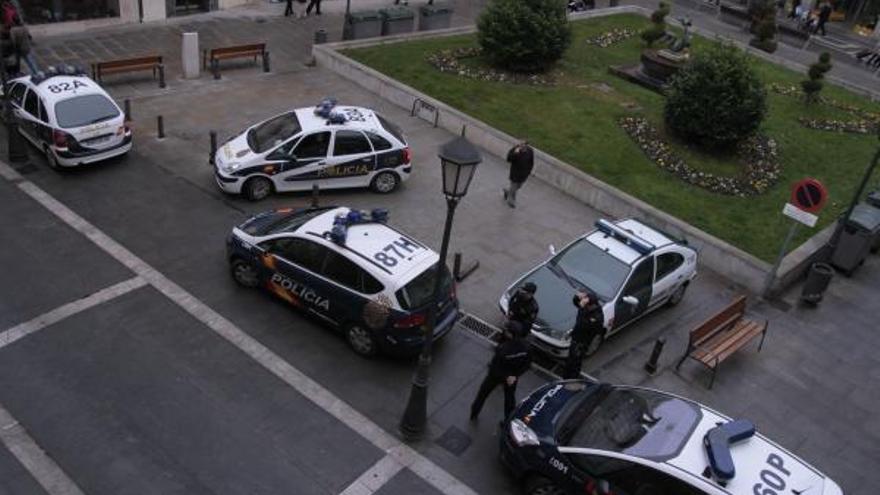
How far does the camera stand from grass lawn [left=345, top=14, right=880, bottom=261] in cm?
1686

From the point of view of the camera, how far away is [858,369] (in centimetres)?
1319

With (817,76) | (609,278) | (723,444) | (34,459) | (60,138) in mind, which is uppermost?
(817,76)

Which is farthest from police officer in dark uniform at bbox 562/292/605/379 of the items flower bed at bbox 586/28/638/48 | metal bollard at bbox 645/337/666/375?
flower bed at bbox 586/28/638/48

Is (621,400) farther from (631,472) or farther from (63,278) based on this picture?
(63,278)

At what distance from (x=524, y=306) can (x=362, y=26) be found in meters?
15.6

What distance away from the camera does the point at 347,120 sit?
51.2ft

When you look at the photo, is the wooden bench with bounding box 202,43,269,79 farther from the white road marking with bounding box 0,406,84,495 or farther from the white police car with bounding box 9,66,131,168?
the white road marking with bounding box 0,406,84,495

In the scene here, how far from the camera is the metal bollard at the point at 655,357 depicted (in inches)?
464

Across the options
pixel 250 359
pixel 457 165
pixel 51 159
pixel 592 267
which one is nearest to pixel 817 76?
pixel 592 267

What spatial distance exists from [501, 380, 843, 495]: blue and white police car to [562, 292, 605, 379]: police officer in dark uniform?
1286mm

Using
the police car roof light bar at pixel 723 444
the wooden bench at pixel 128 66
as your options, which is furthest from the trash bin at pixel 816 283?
the wooden bench at pixel 128 66

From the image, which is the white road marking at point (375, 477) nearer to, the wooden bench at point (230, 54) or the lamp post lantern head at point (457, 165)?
the lamp post lantern head at point (457, 165)

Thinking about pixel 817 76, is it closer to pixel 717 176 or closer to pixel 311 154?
pixel 717 176

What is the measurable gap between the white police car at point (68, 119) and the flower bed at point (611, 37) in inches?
656
